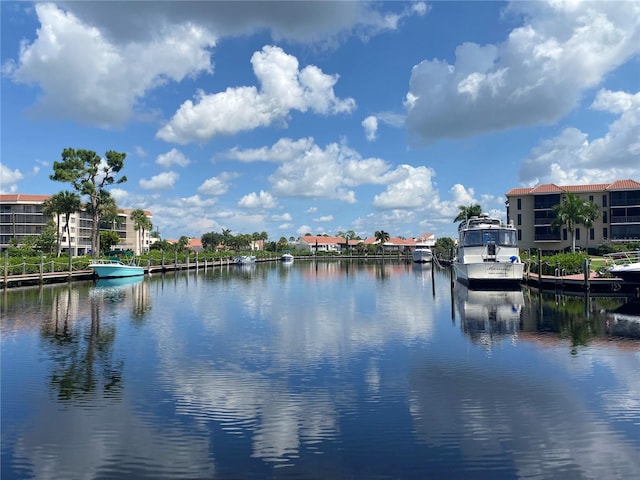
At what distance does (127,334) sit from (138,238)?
411 ft

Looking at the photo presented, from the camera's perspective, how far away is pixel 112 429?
10.4 metres

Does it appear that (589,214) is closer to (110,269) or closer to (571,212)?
(571,212)

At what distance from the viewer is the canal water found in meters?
8.85

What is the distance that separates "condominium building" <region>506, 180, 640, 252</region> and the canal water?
65.2 metres

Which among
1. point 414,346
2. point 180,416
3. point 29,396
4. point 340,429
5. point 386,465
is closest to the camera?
point 386,465

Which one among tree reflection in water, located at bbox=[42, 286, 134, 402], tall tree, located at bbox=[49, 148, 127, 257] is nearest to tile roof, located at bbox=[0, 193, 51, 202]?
tall tree, located at bbox=[49, 148, 127, 257]

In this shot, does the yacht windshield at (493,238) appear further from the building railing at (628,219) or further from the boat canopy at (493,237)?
the building railing at (628,219)

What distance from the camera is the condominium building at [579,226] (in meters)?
80.5

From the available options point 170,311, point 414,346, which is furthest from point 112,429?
point 170,311

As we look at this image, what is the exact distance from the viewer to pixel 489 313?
2745cm

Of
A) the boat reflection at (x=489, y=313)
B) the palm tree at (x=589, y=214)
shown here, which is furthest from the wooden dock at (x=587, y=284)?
the palm tree at (x=589, y=214)

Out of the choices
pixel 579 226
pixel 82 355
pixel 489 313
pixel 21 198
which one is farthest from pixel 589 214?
pixel 21 198

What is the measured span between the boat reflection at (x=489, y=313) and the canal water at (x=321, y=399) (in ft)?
0.86

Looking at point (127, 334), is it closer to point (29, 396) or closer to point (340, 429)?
point (29, 396)
